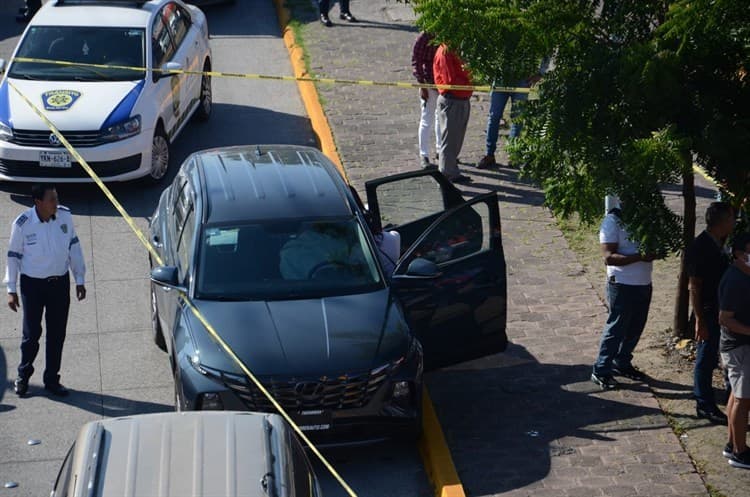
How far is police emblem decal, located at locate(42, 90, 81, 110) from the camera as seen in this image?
14070 mm

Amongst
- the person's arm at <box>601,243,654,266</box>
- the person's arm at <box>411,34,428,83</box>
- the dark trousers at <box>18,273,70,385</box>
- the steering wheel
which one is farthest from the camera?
the person's arm at <box>411,34,428,83</box>

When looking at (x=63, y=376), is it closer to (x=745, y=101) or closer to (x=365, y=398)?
(x=365, y=398)

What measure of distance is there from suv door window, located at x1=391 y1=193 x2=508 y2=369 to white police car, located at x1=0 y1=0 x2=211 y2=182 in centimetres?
535

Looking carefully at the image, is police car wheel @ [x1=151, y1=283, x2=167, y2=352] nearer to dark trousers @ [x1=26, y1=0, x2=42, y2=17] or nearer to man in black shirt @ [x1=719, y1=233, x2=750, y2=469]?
man in black shirt @ [x1=719, y1=233, x2=750, y2=469]

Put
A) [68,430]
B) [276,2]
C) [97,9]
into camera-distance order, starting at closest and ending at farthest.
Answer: [68,430]
[97,9]
[276,2]

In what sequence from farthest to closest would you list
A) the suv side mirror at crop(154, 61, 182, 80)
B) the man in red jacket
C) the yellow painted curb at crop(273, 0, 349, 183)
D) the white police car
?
the yellow painted curb at crop(273, 0, 349, 183)
the suv side mirror at crop(154, 61, 182, 80)
the man in red jacket
the white police car

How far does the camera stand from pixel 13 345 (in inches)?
434

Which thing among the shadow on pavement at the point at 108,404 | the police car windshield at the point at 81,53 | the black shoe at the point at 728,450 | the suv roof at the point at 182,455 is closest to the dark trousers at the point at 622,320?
the black shoe at the point at 728,450

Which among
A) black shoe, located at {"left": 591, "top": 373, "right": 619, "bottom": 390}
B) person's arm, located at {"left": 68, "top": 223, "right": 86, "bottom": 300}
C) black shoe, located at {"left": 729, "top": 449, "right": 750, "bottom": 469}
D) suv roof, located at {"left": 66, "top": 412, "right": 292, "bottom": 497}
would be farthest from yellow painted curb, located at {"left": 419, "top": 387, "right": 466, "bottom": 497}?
person's arm, located at {"left": 68, "top": 223, "right": 86, "bottom": 300}

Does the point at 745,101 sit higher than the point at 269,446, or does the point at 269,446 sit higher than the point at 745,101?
the point at 745,101

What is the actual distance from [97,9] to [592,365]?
27.8 ft

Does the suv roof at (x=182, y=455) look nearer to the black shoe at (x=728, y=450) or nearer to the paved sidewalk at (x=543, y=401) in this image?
the paved sidewalk at (x=543, y=401)

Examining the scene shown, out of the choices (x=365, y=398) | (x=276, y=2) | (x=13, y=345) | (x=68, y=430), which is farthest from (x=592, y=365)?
(x=276, y=2)

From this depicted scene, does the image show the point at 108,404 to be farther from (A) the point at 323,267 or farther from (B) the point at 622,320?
(B) the point at 622,320
